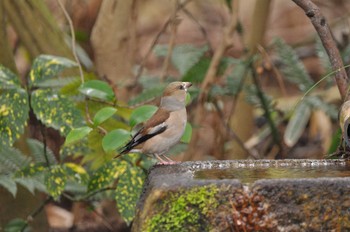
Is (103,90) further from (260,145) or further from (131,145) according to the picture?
(260,145)

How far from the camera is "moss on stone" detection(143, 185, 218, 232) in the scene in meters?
3.03

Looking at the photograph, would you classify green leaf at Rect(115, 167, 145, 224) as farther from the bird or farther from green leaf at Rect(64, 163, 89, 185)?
the bird

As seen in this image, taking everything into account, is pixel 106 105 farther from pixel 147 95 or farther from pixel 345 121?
pixel 345 121

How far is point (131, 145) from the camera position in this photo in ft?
14.4

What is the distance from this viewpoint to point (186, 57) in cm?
675

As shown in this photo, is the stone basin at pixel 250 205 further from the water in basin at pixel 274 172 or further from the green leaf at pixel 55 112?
the green leaf at pixel 55 112

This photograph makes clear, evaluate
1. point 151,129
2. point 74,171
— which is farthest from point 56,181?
point 151,129

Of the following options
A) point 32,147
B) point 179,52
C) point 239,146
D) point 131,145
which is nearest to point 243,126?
point 239,146

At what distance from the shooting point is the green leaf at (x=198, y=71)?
6465 mm

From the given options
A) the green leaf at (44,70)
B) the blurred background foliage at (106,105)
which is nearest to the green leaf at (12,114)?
the blurred background foliage at (106,105)

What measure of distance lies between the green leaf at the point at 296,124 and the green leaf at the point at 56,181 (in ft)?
6.93

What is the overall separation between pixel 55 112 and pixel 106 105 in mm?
500

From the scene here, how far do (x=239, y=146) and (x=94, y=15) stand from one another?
78.1 inches

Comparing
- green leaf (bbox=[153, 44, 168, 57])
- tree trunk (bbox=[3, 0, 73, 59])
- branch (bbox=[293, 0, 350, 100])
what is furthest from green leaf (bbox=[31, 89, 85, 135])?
green leaf (bbox=[153, 44, 168, 57])
